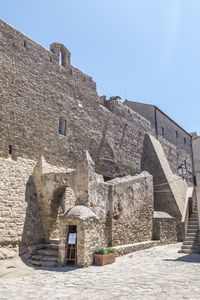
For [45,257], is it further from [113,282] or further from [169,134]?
[169,134]

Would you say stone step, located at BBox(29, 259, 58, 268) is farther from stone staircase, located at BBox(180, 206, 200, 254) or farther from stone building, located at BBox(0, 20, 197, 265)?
stone staircase, located at BBox(180, 206, 200, 254)

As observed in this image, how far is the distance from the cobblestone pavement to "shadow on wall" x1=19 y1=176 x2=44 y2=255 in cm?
189

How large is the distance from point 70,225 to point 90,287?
344 centimetres

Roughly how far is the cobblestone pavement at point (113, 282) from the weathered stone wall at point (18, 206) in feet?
5.94

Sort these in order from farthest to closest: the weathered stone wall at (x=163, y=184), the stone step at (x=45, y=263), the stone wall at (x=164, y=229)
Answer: the weathered stone wall at (x=163, y=184), the stone wall at (x=164, y=229), the stone step at (x=45, y=263)

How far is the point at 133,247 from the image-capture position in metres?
13.3

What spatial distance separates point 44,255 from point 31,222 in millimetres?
1452

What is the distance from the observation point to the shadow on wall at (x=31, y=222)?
35.8ft

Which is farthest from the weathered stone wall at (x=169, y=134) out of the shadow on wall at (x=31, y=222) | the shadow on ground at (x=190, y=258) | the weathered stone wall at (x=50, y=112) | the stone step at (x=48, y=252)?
the stone step at (x=48, y=252)

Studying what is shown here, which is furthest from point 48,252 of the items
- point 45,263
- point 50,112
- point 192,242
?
point 192,242

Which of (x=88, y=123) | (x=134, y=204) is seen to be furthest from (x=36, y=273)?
(x=88, y=123)

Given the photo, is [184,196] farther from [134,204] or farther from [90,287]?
[90,287]

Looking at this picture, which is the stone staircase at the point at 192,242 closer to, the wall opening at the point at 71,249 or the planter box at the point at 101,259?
the planter box at the point at 101,259

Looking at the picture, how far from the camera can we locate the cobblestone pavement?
6348mm
